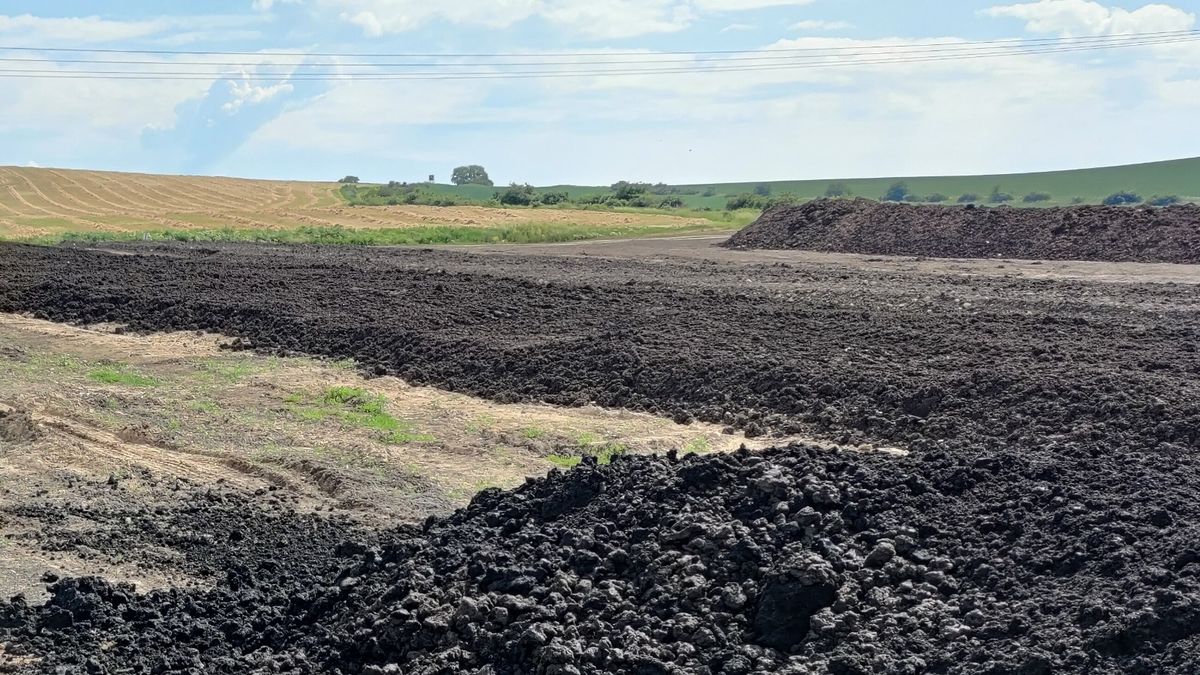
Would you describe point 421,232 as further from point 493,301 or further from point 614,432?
point 614,432

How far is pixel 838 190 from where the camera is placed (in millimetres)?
102875

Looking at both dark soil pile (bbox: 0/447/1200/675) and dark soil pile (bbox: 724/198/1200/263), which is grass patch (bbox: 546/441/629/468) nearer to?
dark soil pile (bbox: 0/447/1200/675)

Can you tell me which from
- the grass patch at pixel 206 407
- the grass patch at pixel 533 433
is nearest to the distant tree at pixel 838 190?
the grass patch at pixel 206 407

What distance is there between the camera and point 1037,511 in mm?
7168

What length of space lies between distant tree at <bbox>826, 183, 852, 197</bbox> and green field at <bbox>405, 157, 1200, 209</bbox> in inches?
29.8

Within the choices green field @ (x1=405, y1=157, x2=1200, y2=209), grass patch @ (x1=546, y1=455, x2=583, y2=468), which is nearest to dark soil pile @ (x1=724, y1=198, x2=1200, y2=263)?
grass patch @ (x1=546, y1=455, x2=583, y2=468)

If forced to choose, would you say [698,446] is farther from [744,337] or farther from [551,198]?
[551,198]

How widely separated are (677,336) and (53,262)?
57.5 ft

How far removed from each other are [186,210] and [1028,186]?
6504cm

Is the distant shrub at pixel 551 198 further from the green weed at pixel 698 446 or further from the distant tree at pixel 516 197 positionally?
the green weed at pixel 698 446

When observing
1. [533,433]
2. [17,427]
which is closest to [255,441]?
[17,427]

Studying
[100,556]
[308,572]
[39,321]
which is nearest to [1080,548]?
[308,572]

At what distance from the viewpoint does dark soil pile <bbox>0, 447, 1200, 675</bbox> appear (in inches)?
238

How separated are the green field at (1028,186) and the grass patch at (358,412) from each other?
67.2 m
